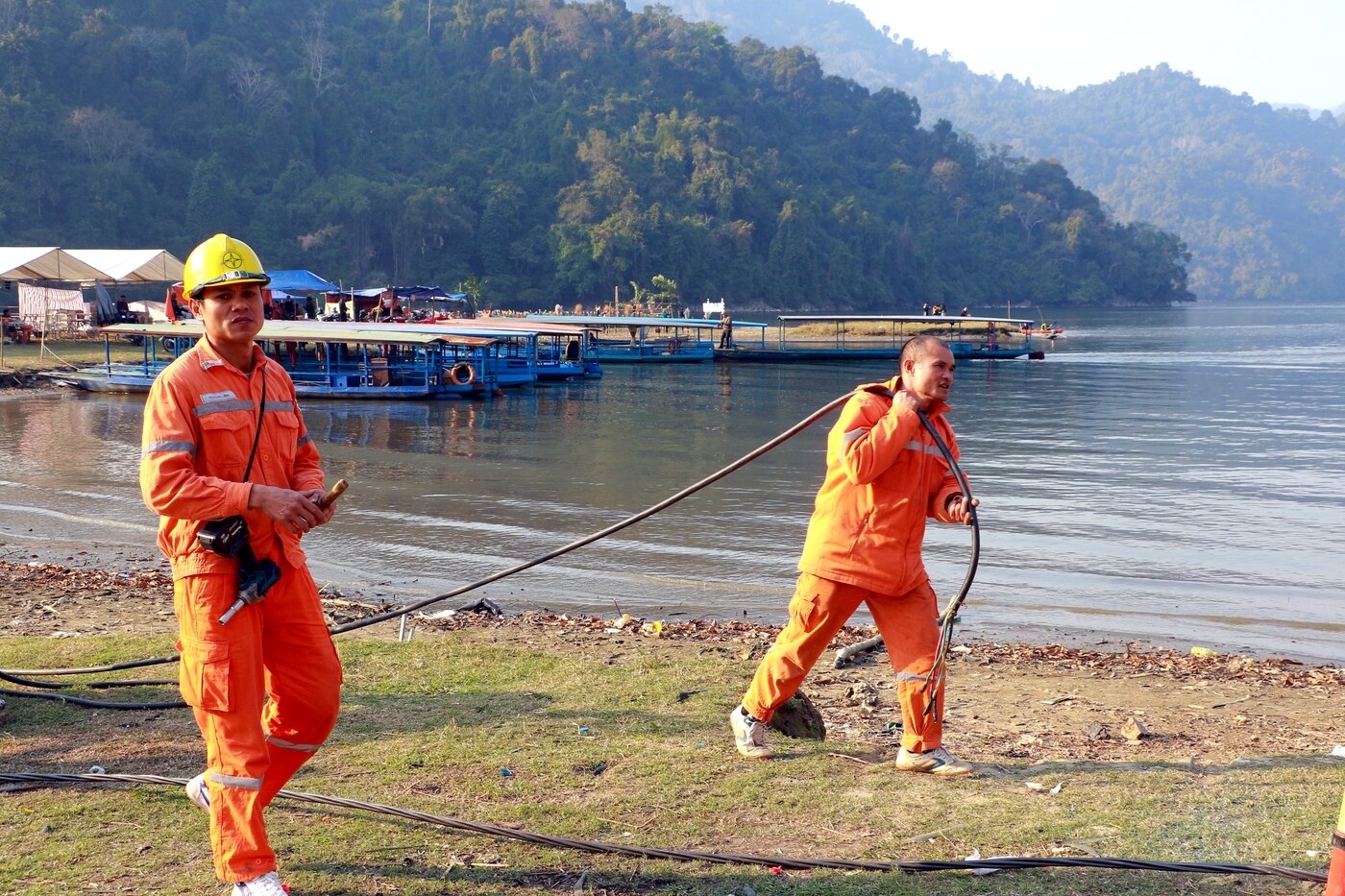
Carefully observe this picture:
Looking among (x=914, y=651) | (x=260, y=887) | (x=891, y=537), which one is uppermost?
(x=891, y=537)

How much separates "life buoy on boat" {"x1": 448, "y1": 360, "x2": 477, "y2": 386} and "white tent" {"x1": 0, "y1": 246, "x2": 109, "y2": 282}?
16002 millimetres

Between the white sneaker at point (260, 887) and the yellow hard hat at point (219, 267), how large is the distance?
1.89 metres

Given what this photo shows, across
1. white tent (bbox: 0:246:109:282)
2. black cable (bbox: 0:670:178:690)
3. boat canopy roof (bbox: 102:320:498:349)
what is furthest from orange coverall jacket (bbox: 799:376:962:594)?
white tent (bbox: 0:246:109:282)

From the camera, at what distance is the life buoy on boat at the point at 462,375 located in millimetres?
37594

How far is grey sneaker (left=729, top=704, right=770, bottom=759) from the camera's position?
549 centimetres

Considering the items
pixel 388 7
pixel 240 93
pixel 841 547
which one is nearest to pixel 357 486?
pixel 841 547

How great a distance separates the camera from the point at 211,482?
12.5ft

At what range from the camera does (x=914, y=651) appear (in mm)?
5246

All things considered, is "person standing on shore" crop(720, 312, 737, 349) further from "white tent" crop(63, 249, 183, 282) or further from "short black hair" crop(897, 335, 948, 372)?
"short black hair" crop(897, 335, 948, 372)

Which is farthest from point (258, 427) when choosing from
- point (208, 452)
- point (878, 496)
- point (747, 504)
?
point (747, 504)

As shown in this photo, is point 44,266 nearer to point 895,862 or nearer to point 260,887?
point 260,887

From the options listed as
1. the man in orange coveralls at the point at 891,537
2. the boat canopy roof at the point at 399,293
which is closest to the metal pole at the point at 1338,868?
the man in orange coveralls at the point at 891,537

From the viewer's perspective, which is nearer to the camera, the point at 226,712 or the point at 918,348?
the point at 226,712

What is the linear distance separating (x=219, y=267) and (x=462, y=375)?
1350 inches
